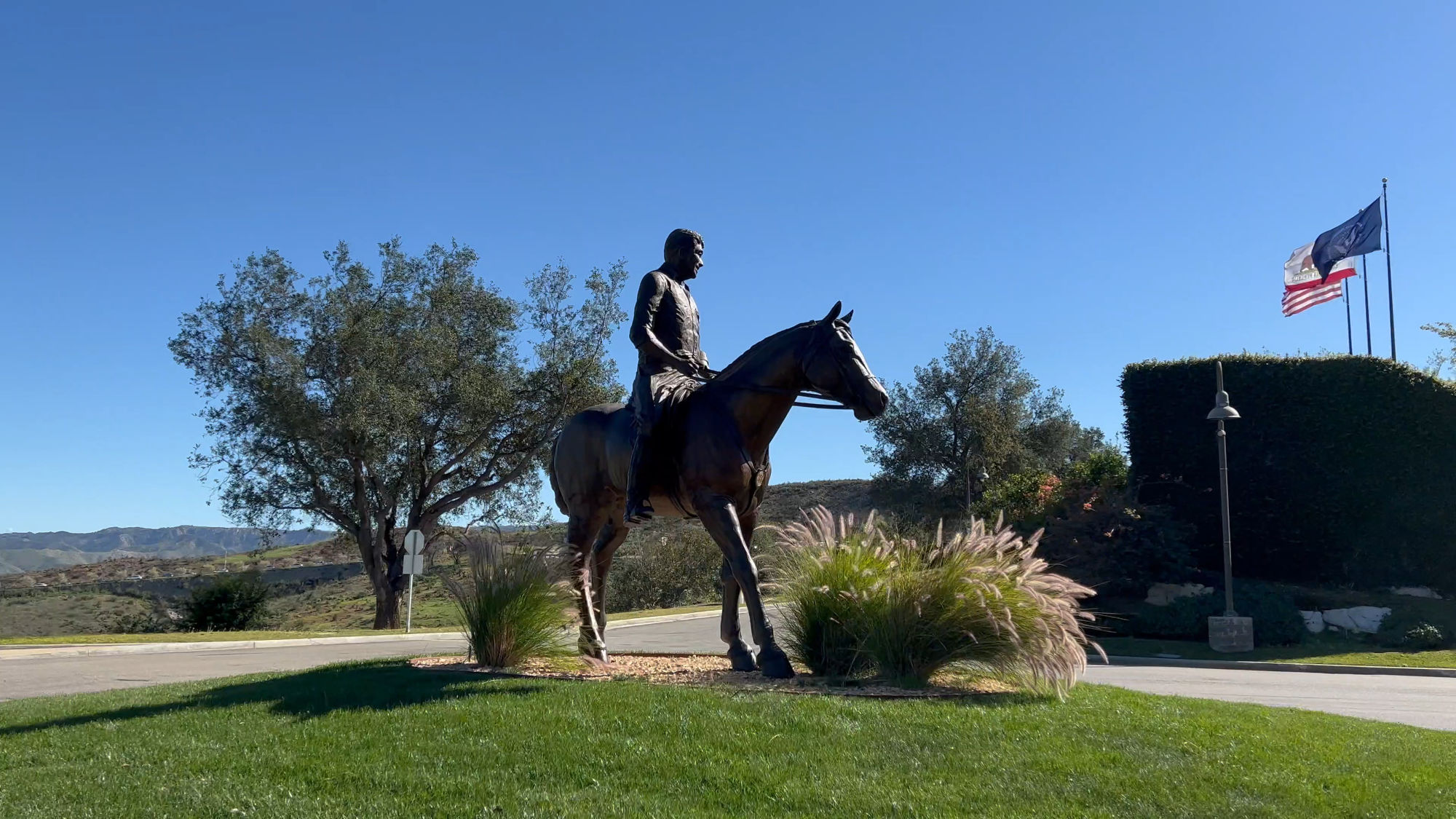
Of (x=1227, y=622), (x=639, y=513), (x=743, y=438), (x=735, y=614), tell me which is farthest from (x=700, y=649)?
(x=1227, y=622)

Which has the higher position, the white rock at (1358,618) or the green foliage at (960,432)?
the green foliage at (960,432)

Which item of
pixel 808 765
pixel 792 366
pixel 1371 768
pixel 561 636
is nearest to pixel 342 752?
pixel 808 765

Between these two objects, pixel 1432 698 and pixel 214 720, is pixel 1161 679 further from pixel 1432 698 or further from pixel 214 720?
pixel 214 720

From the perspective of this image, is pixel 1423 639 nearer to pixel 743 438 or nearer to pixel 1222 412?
pixel 1222 412

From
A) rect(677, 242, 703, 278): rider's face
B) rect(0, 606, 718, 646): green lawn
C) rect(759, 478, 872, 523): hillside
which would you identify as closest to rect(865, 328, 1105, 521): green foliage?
rect(759, 478, 872, 523): hillside

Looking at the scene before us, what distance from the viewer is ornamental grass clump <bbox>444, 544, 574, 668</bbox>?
9297 mm

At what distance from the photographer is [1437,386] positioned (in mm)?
23656

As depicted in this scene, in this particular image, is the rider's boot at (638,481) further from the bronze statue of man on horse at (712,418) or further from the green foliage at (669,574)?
the green foliage at (669,574)

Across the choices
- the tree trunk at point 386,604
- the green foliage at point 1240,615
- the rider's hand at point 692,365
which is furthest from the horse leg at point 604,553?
the tree trunk at point 386,604

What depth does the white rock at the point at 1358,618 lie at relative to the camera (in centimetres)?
2181

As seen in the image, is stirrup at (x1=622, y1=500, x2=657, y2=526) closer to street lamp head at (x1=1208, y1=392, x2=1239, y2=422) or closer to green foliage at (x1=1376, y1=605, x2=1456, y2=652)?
street lamp head at (x1=1208, y1=392, x2=1239, y2=422)

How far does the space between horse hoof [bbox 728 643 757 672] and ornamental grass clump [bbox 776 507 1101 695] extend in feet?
1.18

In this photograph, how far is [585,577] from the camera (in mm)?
10070

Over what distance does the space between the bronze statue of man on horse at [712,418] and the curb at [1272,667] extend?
10.7m
